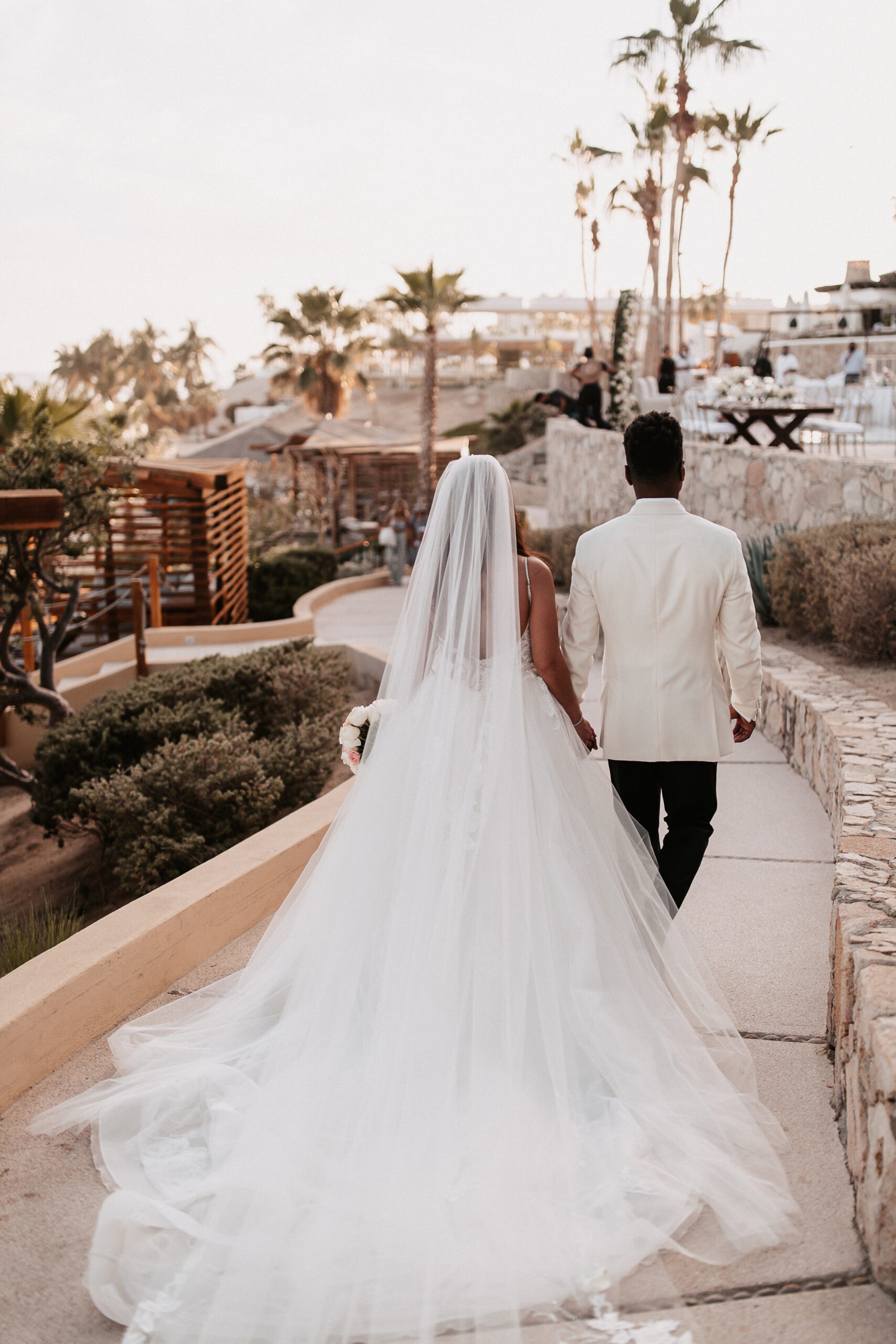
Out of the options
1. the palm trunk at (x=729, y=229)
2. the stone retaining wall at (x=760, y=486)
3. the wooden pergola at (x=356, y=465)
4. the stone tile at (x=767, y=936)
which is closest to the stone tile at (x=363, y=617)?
the stone retaining wall at (x=760, y=486)

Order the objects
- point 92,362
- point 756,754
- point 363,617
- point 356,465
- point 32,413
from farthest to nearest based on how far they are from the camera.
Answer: point 92,362 < point 356,465 < point 363,617 < point 32,413 < point 756,754

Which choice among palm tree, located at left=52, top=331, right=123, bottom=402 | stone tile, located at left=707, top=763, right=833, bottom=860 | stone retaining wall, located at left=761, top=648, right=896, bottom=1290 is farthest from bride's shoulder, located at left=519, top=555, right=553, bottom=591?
palm tree, located at left=52, top=331, right=123, bottom=402

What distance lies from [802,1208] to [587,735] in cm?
147

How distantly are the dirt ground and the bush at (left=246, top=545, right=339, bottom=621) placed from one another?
14106 mm

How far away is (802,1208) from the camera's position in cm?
246

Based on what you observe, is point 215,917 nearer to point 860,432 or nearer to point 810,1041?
point 810,1041

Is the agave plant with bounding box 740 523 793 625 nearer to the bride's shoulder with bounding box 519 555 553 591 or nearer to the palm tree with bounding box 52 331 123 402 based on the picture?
the bride's shoulder with bounding box 519 555 553 591

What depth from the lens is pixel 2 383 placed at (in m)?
10.5

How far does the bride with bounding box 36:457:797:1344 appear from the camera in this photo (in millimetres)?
2211

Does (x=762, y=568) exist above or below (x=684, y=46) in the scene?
below

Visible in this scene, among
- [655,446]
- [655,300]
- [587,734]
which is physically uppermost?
[655,300]

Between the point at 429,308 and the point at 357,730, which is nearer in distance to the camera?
the point at 357,730

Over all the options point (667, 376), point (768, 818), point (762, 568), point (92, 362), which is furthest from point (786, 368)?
point (92, 362)

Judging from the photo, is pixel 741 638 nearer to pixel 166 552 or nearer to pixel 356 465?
pixel 166 552
